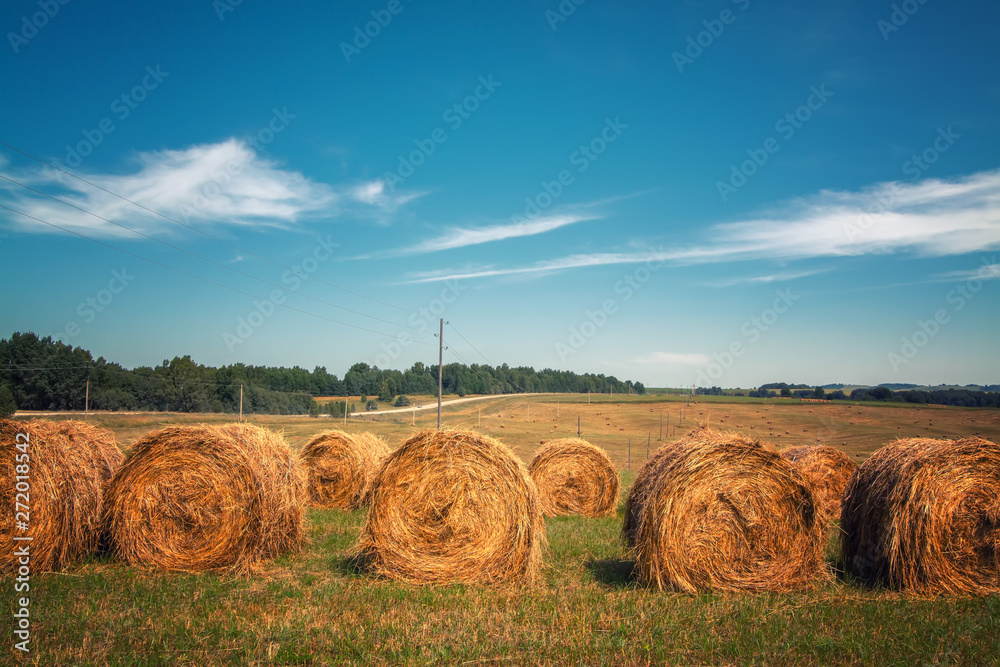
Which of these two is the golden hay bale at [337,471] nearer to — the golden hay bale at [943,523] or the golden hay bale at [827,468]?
the golden hay bale at [827,468]

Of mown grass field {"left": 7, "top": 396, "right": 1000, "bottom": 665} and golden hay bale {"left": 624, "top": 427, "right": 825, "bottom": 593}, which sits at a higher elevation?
golden hay bale {"left": 624, "top": 427, "right": 825, "bottom": 593}

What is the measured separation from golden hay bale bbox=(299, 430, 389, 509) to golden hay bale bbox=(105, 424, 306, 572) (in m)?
5.53

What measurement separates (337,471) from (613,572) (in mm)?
8420

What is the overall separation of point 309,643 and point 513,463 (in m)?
3.92

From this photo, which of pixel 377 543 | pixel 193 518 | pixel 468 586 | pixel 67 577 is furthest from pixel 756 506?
pixel 67 577

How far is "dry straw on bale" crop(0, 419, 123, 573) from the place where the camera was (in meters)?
7.98

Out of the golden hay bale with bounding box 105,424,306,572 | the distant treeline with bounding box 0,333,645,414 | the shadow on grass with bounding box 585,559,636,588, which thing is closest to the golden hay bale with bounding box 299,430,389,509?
the golden hay bale with bounding box 105,424,306,572

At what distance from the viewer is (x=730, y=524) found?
7.93 metres

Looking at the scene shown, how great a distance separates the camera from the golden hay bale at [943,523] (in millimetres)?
7668

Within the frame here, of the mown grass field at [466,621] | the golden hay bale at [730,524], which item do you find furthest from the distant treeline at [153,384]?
the golden hay bale at [730,524]

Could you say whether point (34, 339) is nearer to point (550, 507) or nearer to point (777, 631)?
point (550, 507)

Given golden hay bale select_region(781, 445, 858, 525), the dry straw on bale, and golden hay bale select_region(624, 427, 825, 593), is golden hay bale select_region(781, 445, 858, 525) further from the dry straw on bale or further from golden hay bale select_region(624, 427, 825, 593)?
the dry straw on bale

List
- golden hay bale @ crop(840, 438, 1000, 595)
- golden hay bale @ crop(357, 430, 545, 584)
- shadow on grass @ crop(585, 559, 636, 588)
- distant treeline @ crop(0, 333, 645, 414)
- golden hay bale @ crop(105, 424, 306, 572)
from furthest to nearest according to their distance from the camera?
distant treeline @ crop(0, 333, 645, 414)
golden hay bale @ crop(105, 424, 306, 572)
golden hay bale @ crop(357, 430, 545, 584)
shadow on grass @ crop(585, 559, 636, 588)
golden hay bale @ crop(840, 438, 1000, 595)

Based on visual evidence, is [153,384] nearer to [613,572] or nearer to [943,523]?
[613,572]
